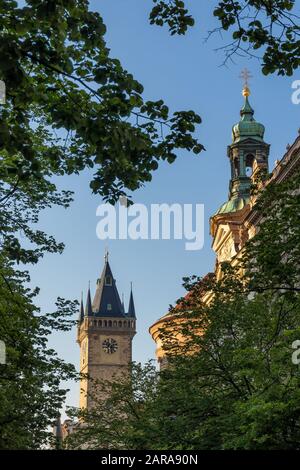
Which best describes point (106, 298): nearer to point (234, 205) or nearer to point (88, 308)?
point (88, 308)

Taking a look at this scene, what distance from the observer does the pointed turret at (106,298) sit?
15875cm

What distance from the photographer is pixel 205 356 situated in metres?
29.8

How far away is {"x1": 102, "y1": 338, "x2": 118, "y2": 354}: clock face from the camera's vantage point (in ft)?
516

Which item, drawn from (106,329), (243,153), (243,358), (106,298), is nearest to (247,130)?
(243,153)

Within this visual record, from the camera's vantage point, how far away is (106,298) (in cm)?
16125

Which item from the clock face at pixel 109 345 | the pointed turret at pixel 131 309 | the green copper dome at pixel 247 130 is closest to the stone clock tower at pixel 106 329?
the clock face at pixel 109 345

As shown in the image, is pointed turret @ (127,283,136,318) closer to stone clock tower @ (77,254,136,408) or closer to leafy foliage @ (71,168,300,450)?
stone clock tower @ (77,254,136,408)

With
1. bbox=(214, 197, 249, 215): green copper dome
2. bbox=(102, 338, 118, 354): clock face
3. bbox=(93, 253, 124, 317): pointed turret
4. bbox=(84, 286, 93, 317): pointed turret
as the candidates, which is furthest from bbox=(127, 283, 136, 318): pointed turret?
bbox=(214, 197, 249, 215): green copper dome

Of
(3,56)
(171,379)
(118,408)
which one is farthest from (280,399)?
(118,408)

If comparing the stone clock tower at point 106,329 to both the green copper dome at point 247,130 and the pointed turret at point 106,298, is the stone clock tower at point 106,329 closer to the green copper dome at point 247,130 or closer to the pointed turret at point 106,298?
the pointed turret at point 106,298

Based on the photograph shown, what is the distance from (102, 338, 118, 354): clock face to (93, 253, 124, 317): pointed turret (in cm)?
456

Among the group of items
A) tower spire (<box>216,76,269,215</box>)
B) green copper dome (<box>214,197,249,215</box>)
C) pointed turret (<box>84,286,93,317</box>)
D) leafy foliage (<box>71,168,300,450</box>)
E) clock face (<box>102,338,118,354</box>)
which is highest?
pointed turret (<box>84,286,93,317</box>)

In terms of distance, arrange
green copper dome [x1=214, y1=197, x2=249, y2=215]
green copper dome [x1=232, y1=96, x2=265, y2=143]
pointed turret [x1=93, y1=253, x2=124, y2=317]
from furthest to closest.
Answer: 1. pointed turret [x1=93, y1=253, x2=124, y2=317]
2. green copper dome [x1=232, y1=96, x2=265, y2=143]
3. green copper dome [x1=214, y1=197, x2=249, y2=215]
